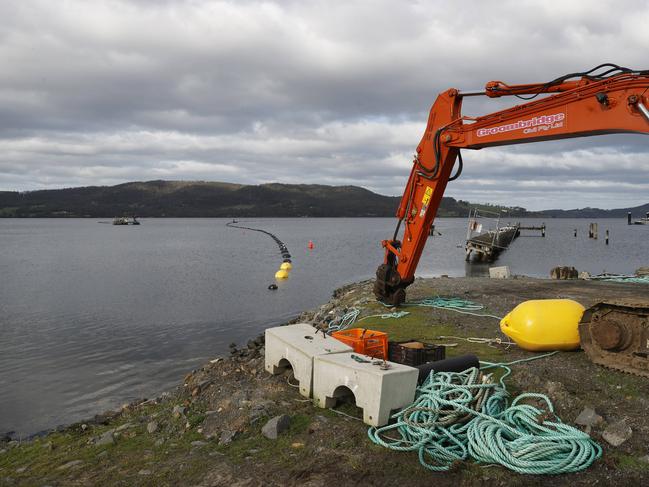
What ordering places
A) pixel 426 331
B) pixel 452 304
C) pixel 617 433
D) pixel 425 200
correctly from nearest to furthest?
pixel 617 433 → pixel 426 331 → pixel 425 200 → pixel 452 304

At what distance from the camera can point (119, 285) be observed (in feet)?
117

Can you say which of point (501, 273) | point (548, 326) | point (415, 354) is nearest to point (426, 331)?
point (548, 326)

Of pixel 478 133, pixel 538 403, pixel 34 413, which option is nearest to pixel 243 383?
pixel 538 403

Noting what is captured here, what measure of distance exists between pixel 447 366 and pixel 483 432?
6.39 feet

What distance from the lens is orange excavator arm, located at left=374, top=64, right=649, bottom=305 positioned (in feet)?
30.1

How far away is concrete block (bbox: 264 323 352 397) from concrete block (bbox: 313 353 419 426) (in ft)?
1.41

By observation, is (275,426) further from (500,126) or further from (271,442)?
(500,126)

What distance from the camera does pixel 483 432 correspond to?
6.64m

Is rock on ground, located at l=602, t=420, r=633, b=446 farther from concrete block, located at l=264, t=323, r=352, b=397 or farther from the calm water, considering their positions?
the calm water

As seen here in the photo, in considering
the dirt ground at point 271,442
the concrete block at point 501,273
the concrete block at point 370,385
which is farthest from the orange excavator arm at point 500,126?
the concrete block at point 501,273

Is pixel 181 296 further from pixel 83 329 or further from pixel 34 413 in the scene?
pixel 34 413

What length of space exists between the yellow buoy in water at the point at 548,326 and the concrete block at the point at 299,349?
3.97 metres

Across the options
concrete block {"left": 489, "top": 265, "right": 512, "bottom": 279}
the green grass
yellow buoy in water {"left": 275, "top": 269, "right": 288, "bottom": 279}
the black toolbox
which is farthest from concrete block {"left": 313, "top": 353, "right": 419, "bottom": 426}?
yellow buoy in water {"left": 275, "top": 269, "right": 288, "bottom": 279}

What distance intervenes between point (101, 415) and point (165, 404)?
2.00 m
